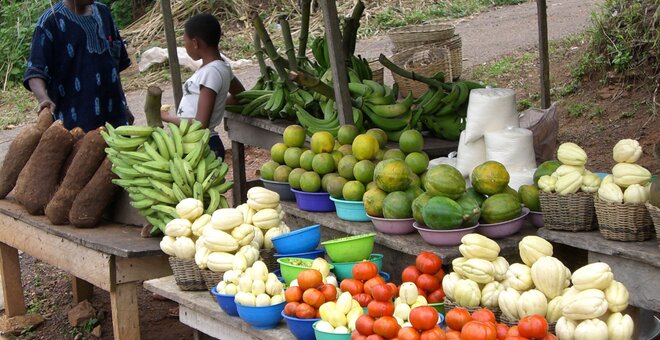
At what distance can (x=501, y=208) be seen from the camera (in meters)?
3.71

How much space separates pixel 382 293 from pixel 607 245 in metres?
0.97

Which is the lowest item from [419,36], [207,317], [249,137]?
[207,317]

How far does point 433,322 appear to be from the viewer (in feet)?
9.29

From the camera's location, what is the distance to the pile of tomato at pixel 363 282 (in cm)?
330

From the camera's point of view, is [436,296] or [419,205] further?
[419,205]

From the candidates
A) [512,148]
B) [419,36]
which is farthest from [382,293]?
[419,36]

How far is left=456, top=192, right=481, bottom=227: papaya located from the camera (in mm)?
3652

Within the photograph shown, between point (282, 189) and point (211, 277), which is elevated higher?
point (282, 189)

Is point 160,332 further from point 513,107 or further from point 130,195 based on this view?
point 513,107

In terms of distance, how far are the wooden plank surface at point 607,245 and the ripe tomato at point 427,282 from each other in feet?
1.89

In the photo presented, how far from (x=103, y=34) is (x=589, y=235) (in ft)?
13.1

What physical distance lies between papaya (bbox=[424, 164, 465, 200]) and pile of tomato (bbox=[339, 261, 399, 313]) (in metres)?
0.51

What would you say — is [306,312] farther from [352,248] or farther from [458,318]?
[458,318]

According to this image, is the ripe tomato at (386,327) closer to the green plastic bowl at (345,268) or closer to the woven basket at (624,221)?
the green plastic bowl at (345,268)
